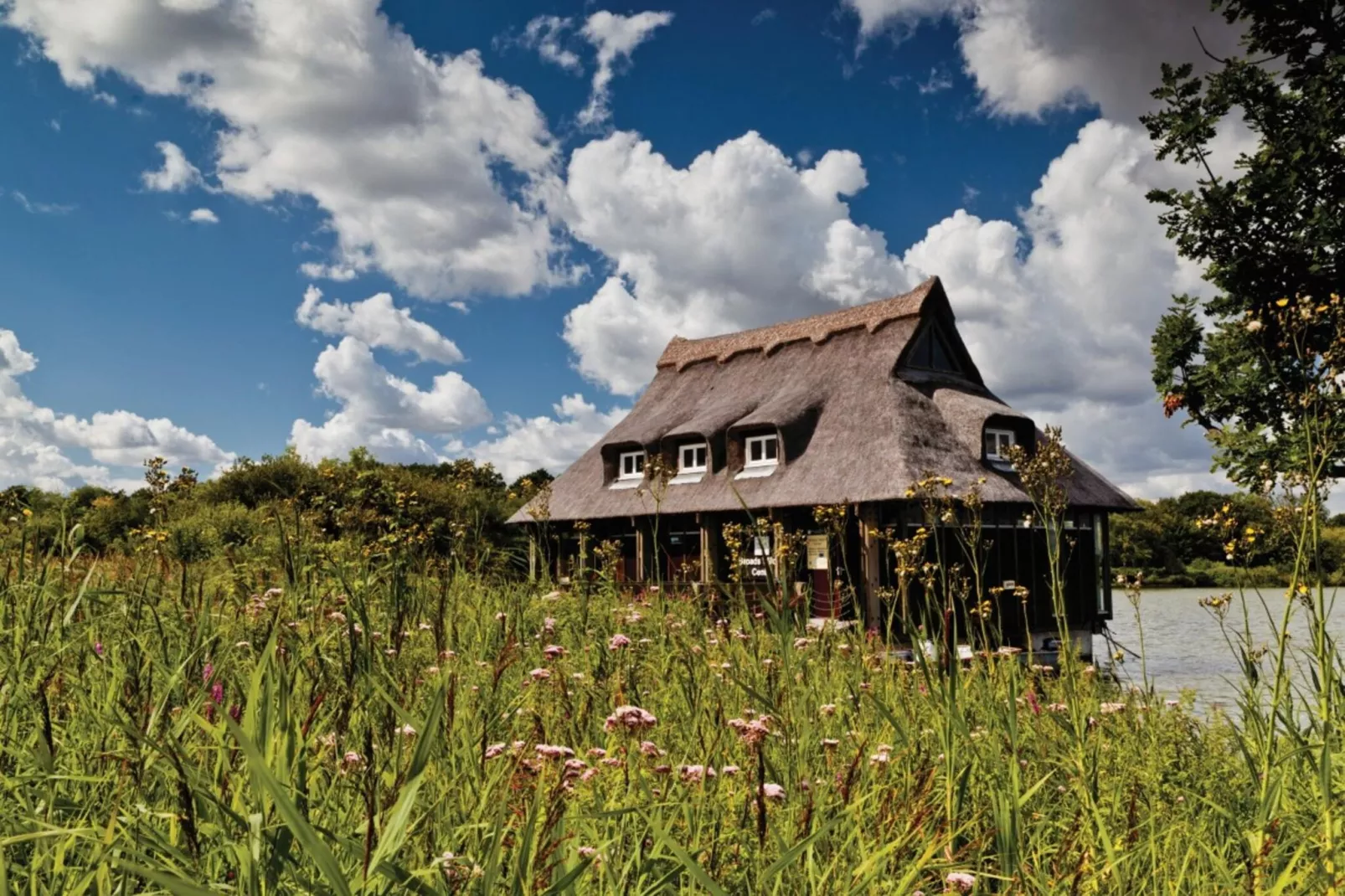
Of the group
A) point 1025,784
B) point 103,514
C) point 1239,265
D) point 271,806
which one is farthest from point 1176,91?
point 103,514

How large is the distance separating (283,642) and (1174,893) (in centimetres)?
241

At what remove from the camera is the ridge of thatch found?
2452 cm

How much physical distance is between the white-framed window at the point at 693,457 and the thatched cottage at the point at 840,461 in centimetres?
5

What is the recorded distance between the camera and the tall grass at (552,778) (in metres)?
1.60

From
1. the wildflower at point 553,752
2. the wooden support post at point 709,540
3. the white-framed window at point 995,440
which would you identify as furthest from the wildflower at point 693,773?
the white-framed window at point 995,440

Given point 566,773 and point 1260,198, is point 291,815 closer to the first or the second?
point 566,773

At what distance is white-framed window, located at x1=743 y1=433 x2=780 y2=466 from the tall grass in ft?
61.7

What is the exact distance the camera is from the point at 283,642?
274cm

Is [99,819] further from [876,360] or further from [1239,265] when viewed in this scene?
[876,360]

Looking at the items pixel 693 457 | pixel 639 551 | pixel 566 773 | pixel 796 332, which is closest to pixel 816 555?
pixel 693 457

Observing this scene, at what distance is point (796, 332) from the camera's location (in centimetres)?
2691

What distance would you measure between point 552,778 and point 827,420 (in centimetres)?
2078

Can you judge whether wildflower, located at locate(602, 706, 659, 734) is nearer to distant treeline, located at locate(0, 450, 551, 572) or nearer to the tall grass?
the tall grass

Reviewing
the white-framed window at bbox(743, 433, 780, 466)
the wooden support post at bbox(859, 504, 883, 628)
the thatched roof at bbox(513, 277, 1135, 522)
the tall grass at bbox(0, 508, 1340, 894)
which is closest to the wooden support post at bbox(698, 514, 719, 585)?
the thatched roof at bbox(513, 277, 1135, 522)
